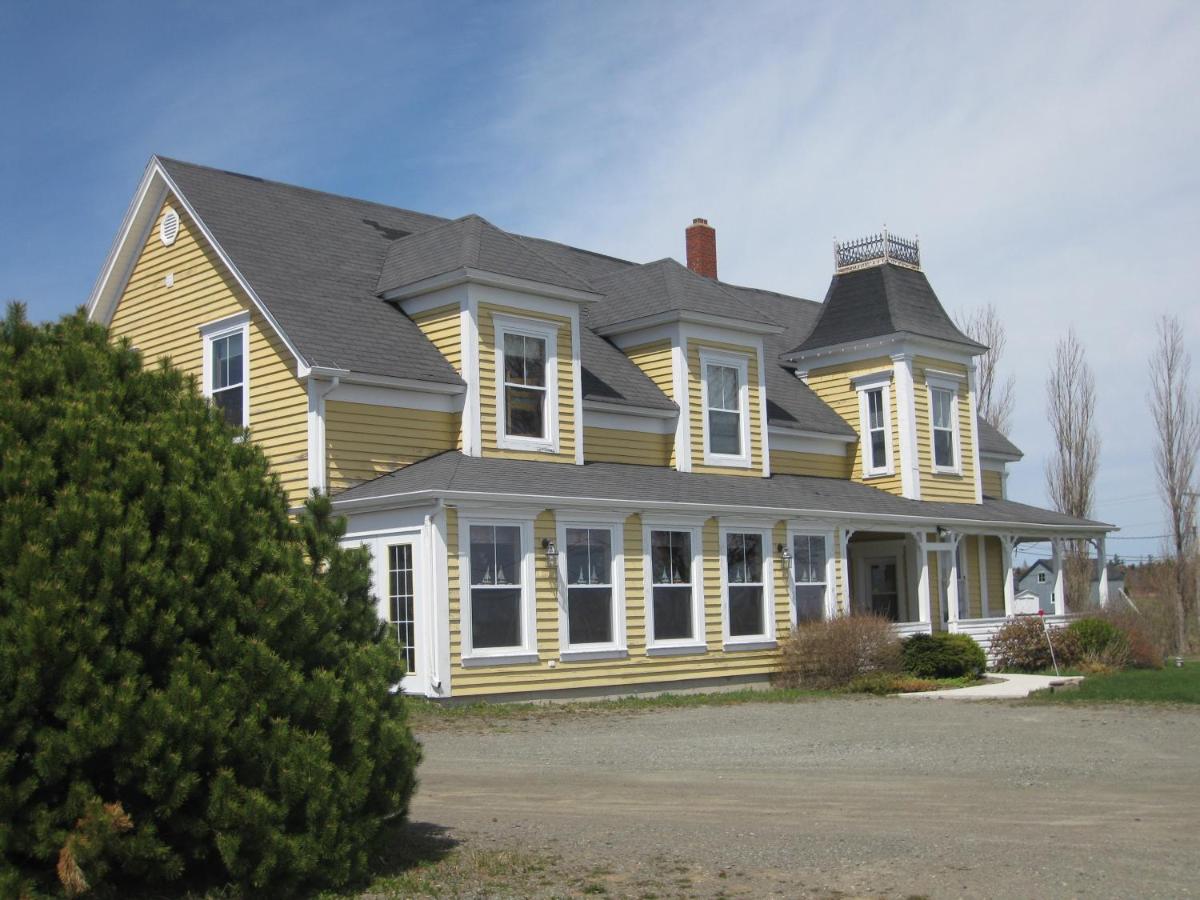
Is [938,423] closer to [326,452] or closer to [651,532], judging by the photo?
[651,532]

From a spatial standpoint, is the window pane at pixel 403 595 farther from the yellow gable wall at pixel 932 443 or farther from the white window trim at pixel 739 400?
the yellow gable wall at pixel 932 443

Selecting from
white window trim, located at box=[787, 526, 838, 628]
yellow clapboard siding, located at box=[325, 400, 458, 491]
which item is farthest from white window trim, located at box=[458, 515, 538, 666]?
white window trim, located at box=[787, 526, 838, 628]

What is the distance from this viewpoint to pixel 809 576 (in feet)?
80.2

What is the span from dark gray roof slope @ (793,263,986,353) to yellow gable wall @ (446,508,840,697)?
7334 mm

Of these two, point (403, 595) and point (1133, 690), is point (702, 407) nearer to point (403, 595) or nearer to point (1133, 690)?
point (403, 595)

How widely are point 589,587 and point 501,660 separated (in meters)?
2.18

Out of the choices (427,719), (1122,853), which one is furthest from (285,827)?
(427,719)

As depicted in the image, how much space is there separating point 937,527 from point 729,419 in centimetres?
541

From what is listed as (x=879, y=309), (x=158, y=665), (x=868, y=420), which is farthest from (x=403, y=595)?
(x=879, y=309)

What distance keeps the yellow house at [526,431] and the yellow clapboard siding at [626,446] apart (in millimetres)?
43

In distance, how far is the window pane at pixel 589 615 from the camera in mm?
20281

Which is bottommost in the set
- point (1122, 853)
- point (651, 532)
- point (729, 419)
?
point (1122, 853)

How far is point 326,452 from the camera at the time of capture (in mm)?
19297

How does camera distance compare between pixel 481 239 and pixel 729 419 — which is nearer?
pixel 481 239
